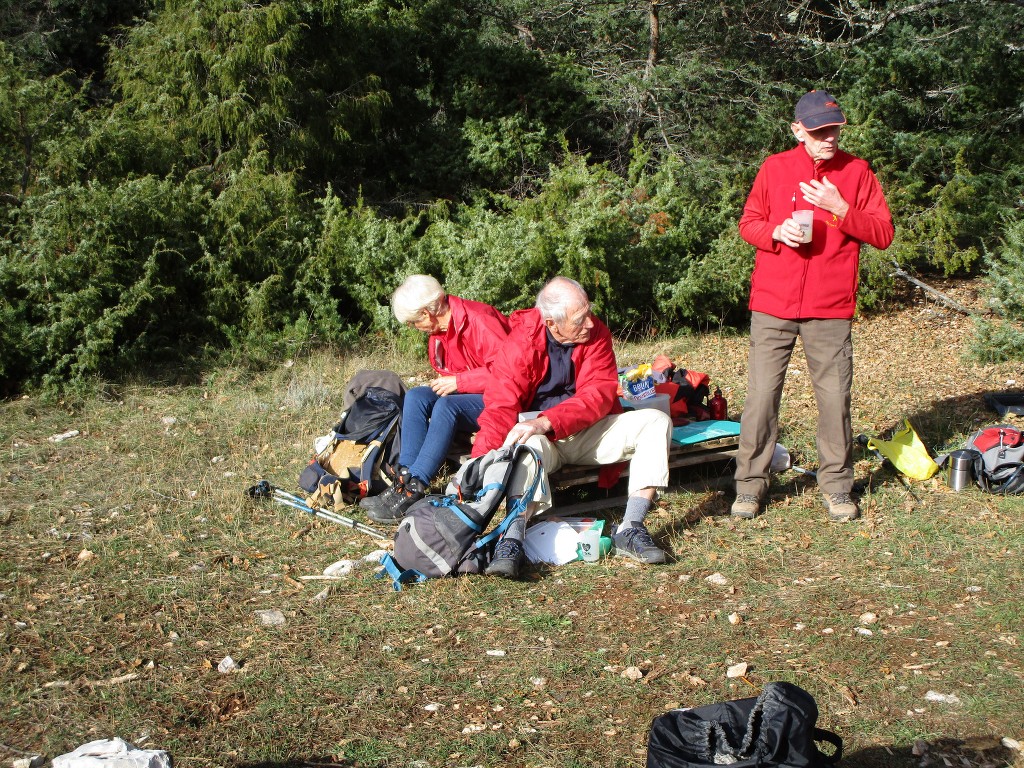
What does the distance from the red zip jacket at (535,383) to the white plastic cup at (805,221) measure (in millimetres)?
1107

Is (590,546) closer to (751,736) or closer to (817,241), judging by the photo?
(817,241)

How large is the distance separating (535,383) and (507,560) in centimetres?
107

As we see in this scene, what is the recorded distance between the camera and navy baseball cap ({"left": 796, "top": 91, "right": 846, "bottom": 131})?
16.1 feet

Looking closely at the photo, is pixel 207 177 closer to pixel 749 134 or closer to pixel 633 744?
pixel 749 134

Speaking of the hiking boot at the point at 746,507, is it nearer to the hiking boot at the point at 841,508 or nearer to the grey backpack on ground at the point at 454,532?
the hiking boot at the point at 841,508

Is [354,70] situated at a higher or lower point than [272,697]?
higher

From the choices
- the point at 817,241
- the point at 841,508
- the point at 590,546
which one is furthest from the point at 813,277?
the point at 590,546

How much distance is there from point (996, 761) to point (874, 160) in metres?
10.6

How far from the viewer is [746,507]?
5383 millimetres

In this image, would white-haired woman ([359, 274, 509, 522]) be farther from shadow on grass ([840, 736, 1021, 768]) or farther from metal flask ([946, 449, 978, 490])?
shadow on grass ([840, 736, 1021, 768])

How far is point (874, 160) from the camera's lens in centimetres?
1252

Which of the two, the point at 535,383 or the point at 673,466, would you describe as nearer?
the point at 535,383

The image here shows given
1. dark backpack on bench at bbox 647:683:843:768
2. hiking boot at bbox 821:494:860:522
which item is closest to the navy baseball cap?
hiking boot at bbox 821:494:860:522

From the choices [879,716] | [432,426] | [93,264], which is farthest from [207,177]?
[879,716]
